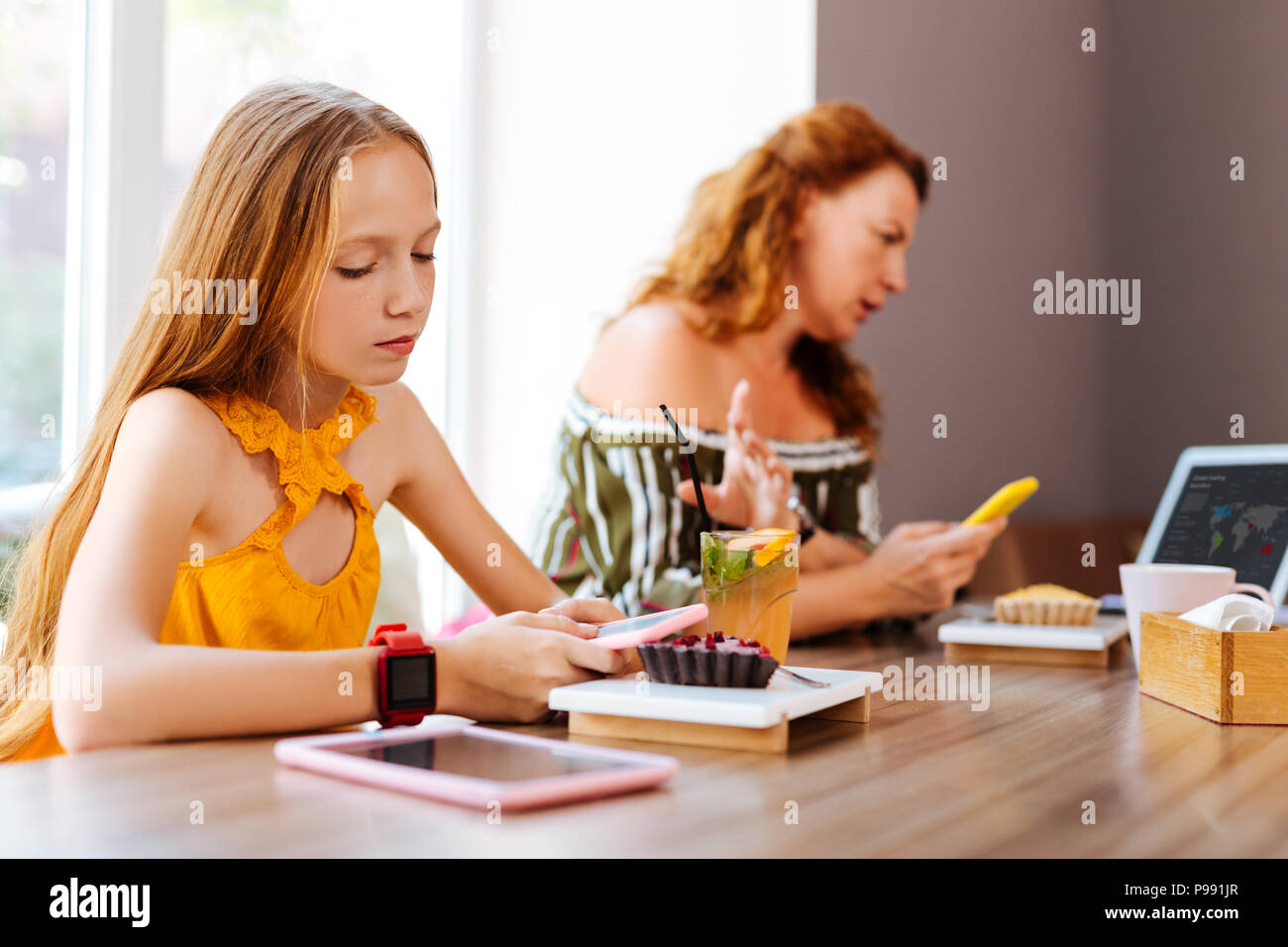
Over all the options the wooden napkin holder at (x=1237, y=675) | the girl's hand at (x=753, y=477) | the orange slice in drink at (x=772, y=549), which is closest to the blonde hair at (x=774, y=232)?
the girl's hand at (x=753, y=477)

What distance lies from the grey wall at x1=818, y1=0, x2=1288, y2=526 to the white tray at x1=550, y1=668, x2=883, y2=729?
6.55ft

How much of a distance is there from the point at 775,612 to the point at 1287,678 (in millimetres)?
423

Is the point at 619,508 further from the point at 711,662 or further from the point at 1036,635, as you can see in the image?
the point at 711,662

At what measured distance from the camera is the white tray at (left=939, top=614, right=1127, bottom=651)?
4.43 feet

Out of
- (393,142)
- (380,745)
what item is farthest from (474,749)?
(393,142)

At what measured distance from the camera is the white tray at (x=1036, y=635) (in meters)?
1.35

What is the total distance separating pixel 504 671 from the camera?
899 mm

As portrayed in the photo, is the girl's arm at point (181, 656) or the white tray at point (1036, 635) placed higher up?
the girl's arm at point (181, 656)

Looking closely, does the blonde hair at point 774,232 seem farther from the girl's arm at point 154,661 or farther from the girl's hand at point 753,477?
the girl's arm at point 154,661

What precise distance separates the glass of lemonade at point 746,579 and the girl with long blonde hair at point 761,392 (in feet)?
Answer: 2.12

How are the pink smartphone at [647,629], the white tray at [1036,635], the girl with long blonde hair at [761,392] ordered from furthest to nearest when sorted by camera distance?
1. the girl with long blonde hair at [761,392]
2. the white tray at [1036,635]
3. the pink smartphone at [647,629]

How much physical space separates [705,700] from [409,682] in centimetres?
23

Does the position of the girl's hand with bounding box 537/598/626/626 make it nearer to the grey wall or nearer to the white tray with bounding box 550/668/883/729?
the white tray with bounding box 550/668/883/729

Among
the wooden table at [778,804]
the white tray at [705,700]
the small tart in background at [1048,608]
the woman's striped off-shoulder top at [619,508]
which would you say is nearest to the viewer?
the wooden table at [778,804]
